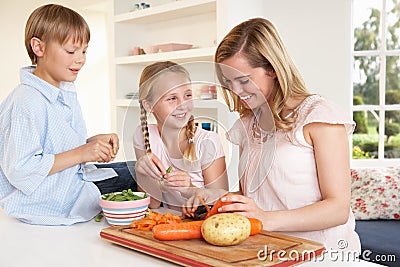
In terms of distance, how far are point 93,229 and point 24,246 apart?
7.6 inches

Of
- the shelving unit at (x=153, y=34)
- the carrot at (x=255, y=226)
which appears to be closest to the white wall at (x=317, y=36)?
the shelving unit at (x=153, y=34)

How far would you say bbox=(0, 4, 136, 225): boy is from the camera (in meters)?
1.34

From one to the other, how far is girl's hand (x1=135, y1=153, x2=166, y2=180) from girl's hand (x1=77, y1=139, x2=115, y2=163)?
11 cm

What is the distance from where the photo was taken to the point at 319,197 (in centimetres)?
140

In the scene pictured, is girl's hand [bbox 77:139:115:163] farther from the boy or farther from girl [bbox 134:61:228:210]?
girl [bbox 134:61:228:210]

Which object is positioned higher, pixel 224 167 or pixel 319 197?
pixel 224 167

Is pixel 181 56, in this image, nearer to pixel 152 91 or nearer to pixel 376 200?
pixel 376 200

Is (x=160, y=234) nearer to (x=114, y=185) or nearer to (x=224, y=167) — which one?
(x=224, y=167)

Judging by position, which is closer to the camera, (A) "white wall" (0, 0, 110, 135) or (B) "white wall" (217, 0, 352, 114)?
(B) "white wall" (217, 0, 352, 114)

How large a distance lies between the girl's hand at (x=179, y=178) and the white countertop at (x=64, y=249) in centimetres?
20

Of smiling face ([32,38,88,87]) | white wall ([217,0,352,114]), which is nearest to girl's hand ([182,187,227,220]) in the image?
smiling face ([32,38,88,87])

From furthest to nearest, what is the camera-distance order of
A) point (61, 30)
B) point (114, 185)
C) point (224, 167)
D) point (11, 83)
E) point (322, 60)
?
point (11, 83)
point (322, 60)
point (114, 185)
point (61, 30)
point (224, 167)

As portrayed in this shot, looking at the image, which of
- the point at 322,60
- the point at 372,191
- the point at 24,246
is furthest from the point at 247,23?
the point at 322,60

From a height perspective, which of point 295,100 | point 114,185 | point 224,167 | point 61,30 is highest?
point 61,30
